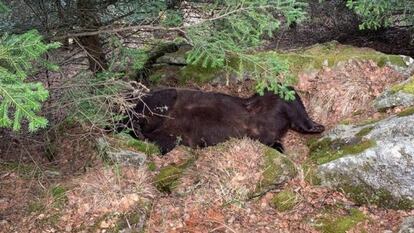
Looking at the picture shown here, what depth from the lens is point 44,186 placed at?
5602mm

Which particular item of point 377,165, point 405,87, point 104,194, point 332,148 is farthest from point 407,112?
point 104,194

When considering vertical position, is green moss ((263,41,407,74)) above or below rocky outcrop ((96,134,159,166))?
above

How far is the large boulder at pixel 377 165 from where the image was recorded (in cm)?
516

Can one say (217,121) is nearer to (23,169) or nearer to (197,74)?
(197,74)

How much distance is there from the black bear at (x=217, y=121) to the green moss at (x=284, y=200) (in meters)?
1.15

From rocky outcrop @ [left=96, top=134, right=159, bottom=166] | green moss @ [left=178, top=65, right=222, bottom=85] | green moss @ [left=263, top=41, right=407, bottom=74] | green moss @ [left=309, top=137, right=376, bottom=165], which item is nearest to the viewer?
green moss @ [left=309, top=137, right=376, bottom=165]

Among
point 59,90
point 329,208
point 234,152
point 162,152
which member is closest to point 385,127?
point 329,208

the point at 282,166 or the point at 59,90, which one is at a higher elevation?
the point at 59,90

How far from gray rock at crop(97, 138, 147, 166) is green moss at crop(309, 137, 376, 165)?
92.8 inches

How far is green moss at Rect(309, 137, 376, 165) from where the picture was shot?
5.62 m

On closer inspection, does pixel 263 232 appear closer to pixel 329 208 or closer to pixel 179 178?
pixel 329 208

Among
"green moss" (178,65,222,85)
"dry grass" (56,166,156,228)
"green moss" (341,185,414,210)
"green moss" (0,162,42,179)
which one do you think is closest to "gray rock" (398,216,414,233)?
"green moss" (341,185,414,210)

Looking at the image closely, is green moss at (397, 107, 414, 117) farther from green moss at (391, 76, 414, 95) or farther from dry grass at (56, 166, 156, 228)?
dry grass at (56, 166, 156, 228)

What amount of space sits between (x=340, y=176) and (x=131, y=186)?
2589 mm
